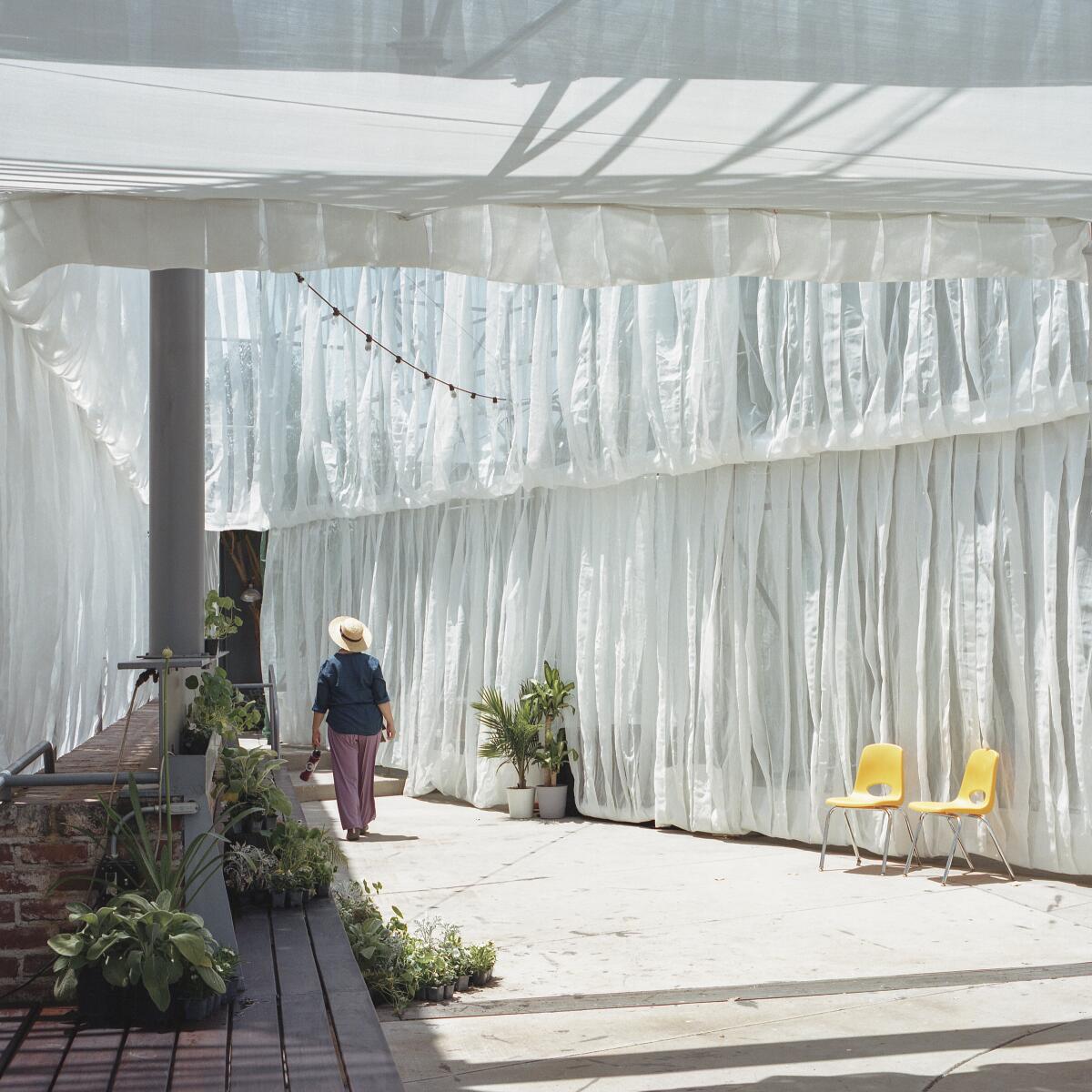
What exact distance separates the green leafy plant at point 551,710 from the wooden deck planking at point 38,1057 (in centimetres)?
795

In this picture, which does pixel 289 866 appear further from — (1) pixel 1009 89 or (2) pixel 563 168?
(1) pixel 1009 89

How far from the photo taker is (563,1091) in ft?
15.3

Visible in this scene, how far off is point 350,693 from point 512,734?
79.9 inches

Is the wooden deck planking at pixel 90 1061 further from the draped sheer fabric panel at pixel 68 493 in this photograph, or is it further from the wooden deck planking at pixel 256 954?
the draped sheer fabric panel at pixel 68 493

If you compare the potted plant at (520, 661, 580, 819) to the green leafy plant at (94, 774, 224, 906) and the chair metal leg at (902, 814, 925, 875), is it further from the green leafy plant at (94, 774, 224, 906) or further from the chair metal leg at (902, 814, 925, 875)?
the green leafy plant at (94, 774, 224, 906)

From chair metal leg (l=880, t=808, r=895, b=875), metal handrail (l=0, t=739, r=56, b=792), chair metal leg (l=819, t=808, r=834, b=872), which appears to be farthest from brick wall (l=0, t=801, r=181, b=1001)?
chair metal leg (l=880, t=808, r=895, b=875)

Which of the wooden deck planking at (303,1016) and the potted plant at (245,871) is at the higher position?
the potted plant at (245,871)

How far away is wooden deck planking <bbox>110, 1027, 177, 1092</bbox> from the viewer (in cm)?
331

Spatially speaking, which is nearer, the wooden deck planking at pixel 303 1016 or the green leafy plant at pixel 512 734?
the wooden deck planking at pixel 303 1016

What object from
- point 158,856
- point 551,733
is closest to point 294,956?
point 158,856

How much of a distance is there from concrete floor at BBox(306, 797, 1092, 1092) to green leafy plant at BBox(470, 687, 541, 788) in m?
1.85

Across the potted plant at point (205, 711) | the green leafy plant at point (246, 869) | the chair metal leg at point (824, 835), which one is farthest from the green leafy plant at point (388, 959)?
the chair metal leg at point (824, 835)

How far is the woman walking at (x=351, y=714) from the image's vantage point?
10320 mm

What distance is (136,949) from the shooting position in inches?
151
